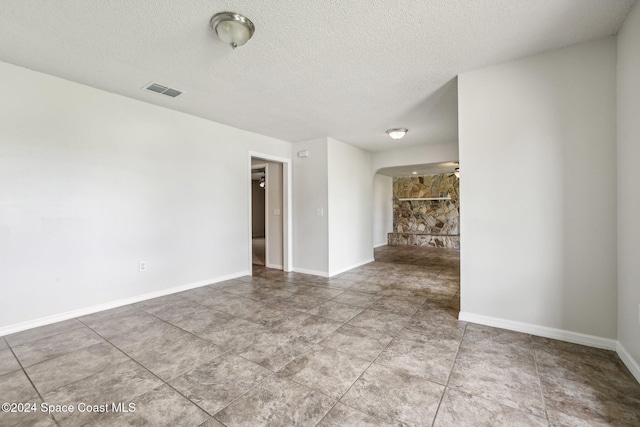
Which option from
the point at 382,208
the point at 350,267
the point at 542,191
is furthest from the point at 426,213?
the point at 542,191

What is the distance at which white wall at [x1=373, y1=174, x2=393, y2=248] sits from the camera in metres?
8.79

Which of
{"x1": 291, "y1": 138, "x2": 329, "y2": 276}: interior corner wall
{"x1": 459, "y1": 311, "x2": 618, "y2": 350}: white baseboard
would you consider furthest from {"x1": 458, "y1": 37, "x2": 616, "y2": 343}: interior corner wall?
{"x1": 291, "y1": 138, "x2": 329, "y2": 276}: interior corner wall

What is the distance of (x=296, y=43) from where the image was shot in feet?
7.16

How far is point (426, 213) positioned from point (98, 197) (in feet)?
28.4

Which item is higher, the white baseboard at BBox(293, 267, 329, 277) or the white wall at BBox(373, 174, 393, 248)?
the white wall at BBox(373, 174, 393, 248)

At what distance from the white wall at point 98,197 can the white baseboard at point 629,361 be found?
4523 mm

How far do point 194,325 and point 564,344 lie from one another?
340 cm

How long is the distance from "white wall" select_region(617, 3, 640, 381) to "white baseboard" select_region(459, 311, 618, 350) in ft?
0.50

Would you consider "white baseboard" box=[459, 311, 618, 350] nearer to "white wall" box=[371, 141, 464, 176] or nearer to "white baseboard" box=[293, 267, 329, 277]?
"white baseboard" box=[293, 267, 329, 277]

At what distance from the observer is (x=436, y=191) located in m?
8.90

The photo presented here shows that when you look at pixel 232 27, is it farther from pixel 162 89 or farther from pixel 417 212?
pixel 417 212

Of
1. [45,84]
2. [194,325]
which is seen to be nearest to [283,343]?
[194,325]

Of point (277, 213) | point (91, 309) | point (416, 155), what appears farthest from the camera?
point (416, 155)

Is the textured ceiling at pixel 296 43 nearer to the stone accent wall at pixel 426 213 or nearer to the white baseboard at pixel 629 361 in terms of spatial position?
the white baseboard at pixel 629 361
